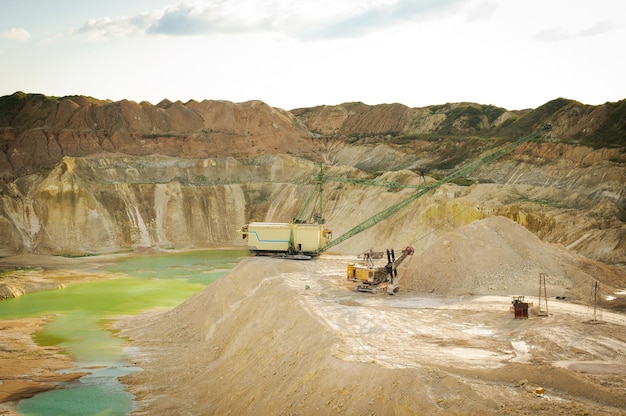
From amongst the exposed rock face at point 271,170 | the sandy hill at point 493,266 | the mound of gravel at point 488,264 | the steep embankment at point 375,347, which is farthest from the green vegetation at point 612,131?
the mound of gravel at point 488,264

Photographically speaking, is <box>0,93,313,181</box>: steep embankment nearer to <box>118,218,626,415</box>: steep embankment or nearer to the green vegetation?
the green vegetation

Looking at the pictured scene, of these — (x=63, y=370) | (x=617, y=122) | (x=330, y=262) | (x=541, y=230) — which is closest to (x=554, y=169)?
(x=617, y=122)

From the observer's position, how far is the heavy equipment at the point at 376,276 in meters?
32.9

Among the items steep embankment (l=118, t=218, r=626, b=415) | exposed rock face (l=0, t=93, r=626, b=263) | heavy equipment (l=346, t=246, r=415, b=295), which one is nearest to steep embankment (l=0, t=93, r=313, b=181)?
exposed rock face (l=0, t=93, r=626, b=263)

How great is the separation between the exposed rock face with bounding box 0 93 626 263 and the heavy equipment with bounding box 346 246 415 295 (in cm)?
1877

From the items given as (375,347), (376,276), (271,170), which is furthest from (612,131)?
(375,347)

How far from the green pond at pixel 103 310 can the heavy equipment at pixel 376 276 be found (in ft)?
37.6

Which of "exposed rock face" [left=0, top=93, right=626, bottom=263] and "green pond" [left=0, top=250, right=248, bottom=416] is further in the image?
"exposed rock face" [left=0, top=93, right=626, bottom=263]

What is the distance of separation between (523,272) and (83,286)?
33542mm

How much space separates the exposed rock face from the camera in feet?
181

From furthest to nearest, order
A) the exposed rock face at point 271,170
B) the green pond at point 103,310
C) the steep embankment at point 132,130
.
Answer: the steep embankment at point 132,130 → the exposed rock face at point 271,170 → the green pond at point 103,310

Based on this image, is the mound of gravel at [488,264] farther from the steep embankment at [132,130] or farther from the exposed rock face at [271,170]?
the steep embankment at [132,130]

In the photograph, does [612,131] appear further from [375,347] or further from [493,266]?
[375,347]

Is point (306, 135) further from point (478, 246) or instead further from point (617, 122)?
point (478, 246)
